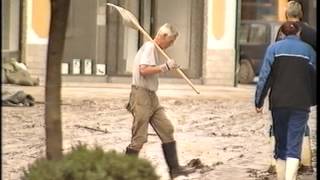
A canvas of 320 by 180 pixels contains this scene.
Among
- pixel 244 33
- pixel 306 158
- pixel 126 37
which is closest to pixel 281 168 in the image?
pixel 306 158

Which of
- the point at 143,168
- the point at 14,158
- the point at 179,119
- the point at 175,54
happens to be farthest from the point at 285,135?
the point at 175,54

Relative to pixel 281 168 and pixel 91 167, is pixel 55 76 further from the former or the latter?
pixel 281 168

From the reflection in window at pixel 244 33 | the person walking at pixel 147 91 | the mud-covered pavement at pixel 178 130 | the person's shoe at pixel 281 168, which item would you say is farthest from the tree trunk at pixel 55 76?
the reflection in window at pixel 244 33

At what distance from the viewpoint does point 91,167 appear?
19.0ft

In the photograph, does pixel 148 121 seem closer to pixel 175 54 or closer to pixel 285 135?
pixel 285 135

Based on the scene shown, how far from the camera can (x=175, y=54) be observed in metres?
21.7

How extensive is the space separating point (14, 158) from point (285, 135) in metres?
3.37

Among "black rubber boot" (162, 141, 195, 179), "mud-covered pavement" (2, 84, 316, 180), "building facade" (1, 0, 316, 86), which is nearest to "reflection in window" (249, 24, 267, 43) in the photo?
"building facade" (1, 0, 316, 86)

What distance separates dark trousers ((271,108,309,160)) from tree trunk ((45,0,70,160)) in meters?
2.71

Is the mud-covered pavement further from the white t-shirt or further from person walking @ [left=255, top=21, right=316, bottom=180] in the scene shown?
person walking @ [left=255, top=21, right=316, bottom=180]

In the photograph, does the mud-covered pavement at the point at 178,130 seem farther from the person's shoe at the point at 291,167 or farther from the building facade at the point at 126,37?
the building facade at the point at 126,37

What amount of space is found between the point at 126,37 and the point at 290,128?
13835mm

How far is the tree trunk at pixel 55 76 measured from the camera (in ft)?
19.8

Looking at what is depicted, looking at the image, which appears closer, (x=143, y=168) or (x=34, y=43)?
(x=143, y=168)
